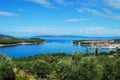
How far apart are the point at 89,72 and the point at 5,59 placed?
8.56m

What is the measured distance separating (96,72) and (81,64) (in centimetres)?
183

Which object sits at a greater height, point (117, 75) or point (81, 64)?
point (81, 64)

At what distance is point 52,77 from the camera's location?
116ft

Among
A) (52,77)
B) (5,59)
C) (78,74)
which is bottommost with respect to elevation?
(52,77)

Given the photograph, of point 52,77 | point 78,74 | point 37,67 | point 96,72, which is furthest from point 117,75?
point 37,67

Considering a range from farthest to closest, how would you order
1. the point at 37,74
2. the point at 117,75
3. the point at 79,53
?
the point at 37,74 < the point at 79,53 < the point at 117,75

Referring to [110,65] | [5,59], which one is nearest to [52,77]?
[110,65]

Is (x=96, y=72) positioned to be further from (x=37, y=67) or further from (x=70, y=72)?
(x=37, y=67)

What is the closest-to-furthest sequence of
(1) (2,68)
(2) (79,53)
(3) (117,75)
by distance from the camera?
(1) (2,68) → (3) (117,75) → (2) (79,53)

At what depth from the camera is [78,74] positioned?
24.1m

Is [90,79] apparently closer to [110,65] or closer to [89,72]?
[89,72]

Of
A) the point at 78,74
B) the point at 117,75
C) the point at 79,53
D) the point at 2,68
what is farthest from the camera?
the point at 79,53

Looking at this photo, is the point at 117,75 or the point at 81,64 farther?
the point at 117,75

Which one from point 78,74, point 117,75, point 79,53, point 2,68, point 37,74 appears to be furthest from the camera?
point 37,74
